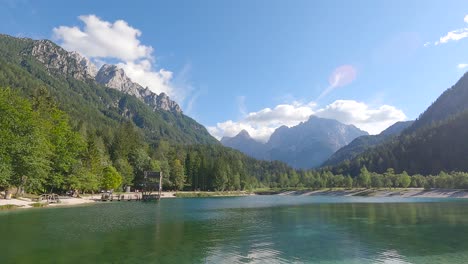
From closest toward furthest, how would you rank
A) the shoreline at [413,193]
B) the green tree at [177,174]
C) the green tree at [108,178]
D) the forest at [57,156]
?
the forest at [57,156]
the green tree at [108,178]
the shoreline at [413,193]
the green tree at [177,174]

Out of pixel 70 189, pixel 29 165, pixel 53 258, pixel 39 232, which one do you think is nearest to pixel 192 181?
pixel 70 189

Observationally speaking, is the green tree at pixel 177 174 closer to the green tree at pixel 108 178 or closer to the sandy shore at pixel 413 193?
the green tree at pixel 108 178

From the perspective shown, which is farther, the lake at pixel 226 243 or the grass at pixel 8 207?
the grass at pixel 8 207

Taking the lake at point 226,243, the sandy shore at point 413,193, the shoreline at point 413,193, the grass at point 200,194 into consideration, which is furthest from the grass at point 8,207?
the sandy shore at point 413,193

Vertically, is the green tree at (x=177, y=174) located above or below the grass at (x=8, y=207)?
above

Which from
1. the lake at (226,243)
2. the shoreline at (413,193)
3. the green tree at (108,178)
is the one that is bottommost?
the lake at (226,243)

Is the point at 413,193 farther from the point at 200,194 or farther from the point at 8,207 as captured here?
the point at 8,207

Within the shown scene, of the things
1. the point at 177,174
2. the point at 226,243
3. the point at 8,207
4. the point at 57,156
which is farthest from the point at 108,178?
the point at 226,243

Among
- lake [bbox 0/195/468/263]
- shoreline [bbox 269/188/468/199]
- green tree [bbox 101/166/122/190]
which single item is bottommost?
lake [bbox 0/195/468/263]

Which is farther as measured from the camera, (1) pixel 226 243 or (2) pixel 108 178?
(2) pixel 108 178

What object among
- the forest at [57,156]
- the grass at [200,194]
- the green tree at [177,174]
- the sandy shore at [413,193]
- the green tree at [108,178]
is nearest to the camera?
the forest at [57,156]

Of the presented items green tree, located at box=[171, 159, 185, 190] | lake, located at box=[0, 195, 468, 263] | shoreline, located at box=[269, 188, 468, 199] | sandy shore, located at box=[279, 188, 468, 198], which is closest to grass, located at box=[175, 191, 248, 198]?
green tree, located at box=[171, 159, 185, 190]

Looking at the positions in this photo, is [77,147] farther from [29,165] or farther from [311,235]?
[311,235]

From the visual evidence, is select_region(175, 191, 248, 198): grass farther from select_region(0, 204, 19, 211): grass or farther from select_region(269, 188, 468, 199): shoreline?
select_region(0, 204, 19, 211): grass
